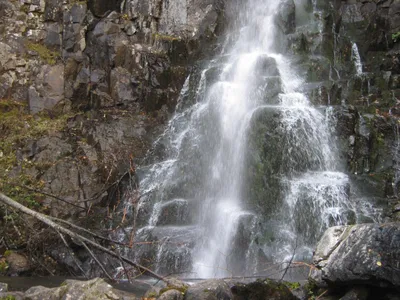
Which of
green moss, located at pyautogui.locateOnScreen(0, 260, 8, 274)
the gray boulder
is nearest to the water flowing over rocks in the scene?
the gray boulder

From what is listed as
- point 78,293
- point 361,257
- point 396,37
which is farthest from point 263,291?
point 396,37

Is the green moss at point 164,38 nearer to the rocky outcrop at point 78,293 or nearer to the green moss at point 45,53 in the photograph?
the green moss at point 45,53

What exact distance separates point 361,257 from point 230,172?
734cm

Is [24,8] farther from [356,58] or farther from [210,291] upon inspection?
[210,291]

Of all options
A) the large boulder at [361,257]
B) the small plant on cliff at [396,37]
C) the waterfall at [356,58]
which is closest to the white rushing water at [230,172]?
the waterfall at [356,58]

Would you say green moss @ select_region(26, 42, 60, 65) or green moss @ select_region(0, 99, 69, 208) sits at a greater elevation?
green moss @ select_region(26, 42, 60, 65)

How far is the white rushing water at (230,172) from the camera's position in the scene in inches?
373

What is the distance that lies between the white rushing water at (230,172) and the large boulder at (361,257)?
279 cm

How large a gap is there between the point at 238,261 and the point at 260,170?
275 cm

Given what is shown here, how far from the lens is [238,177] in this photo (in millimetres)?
11445

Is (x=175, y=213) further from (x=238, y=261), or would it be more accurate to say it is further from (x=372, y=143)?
(x=372, y=143)

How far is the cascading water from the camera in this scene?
9.41m

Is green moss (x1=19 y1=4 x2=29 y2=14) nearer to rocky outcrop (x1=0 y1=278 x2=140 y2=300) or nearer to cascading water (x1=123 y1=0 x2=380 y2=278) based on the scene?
cascading water (x1=123 y1=0 x2=380 y2=278)

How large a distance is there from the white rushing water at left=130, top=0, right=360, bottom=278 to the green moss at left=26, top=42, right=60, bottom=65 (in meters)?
5.07
